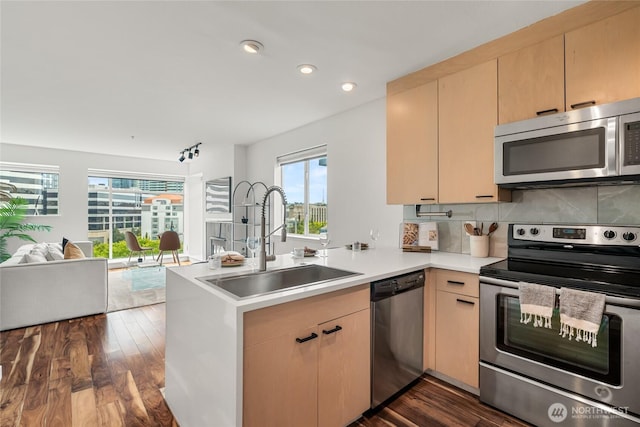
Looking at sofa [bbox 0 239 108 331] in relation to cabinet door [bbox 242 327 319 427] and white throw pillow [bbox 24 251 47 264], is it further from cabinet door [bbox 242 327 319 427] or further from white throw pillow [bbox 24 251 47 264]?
cabinet door [bbox 242 327 319 427]

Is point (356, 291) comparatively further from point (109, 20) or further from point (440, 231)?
point (109, 20)

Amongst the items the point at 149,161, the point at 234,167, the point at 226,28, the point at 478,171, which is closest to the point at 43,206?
the point at 149,161

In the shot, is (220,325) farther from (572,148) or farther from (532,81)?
(532,81)

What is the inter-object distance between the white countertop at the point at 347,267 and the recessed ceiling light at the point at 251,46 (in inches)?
60.3

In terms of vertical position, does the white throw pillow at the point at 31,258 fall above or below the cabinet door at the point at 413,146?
below

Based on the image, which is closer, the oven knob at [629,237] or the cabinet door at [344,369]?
the cabinet door at [344,369]

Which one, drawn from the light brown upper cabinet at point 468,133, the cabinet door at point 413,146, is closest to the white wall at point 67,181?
the cabinet door at point 413,146

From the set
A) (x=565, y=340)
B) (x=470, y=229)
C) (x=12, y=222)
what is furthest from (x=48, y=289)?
(x=565, y=340)

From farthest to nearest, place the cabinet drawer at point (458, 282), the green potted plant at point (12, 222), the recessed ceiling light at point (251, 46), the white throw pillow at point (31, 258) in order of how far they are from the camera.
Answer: the green potted plant at point (12, 222)
the white throw pillow at point (31, 258)
the recessed ceiling light at point (251, 46)
the cabinet drawer at point (458, 282)

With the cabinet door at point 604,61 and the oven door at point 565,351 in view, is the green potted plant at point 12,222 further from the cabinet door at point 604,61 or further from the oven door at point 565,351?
the cabinet door at point 604,61

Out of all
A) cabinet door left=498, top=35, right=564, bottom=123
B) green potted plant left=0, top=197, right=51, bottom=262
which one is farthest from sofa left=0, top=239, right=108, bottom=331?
cabinet door left=498, top=35, right=564, bottom=123

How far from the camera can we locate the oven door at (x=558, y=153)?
1638mm

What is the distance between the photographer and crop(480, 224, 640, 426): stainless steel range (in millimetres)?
1403

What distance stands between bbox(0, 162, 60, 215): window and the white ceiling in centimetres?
219
